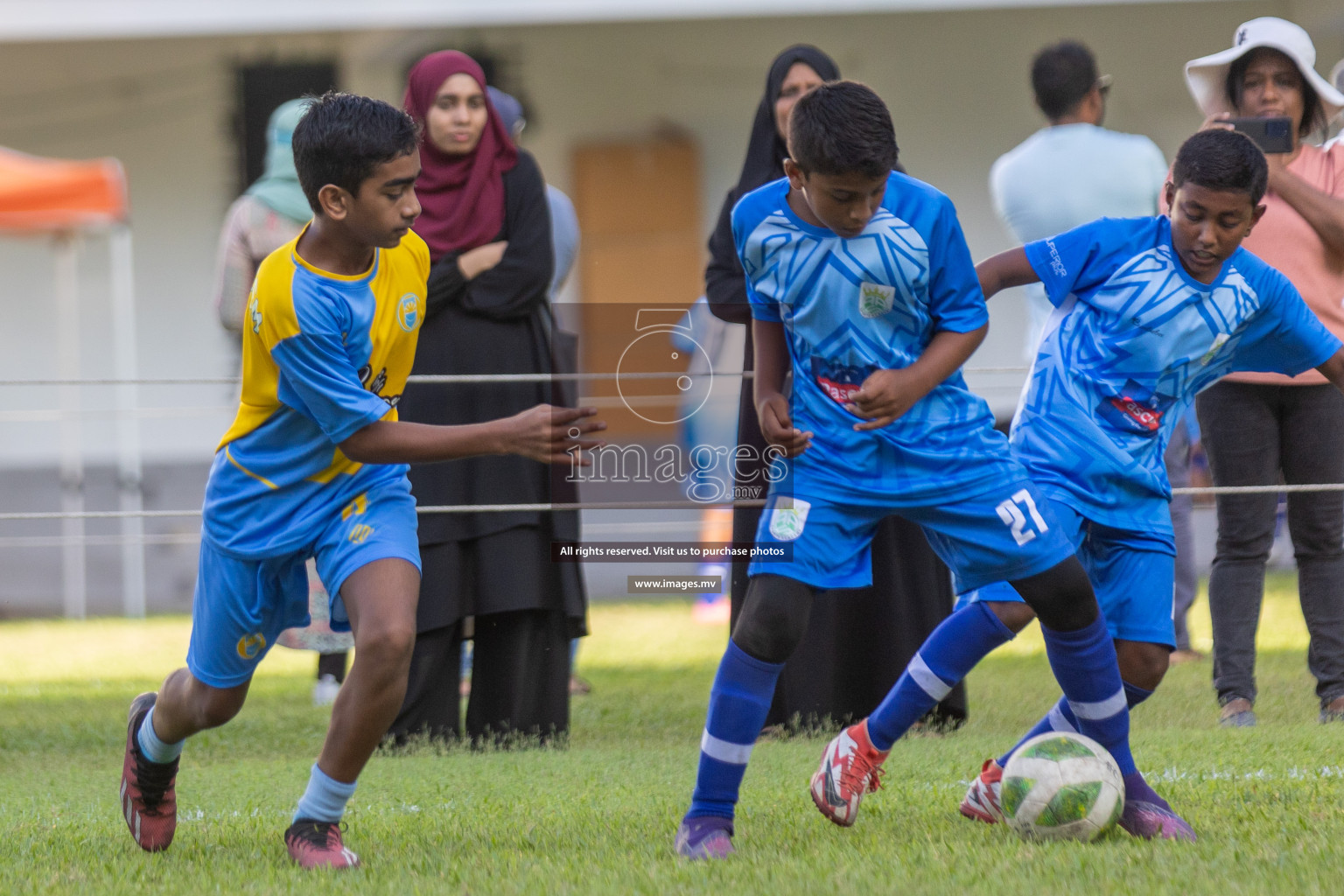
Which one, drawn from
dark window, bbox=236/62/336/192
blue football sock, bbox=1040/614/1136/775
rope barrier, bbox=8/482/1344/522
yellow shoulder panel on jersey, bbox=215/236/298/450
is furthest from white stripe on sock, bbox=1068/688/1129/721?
dark window, bbox=236/62/336/192

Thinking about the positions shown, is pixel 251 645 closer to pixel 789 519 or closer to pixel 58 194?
pixel 789 519

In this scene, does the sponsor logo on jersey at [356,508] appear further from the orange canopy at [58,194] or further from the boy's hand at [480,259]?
the orange canopy at [58,194]

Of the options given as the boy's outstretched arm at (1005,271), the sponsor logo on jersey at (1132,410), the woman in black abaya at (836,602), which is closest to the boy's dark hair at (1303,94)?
the woman in black abaya at (836,602)

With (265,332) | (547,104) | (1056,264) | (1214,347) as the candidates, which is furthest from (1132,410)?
(547,104)

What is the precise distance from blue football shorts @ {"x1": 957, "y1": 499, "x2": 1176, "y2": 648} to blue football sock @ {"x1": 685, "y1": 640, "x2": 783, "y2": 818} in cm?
64

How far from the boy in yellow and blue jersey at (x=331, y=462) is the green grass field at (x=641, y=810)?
0.26 meters

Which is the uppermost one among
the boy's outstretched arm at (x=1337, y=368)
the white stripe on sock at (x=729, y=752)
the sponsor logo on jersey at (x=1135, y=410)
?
the boy's outstretched arm at (x=1337, y=368)

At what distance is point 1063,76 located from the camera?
229 inches

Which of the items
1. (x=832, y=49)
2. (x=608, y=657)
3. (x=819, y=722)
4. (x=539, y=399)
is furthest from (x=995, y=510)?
(x=832, y=49)

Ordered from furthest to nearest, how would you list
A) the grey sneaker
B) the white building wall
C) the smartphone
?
the white building wall < the grey sneaker < the smartphone

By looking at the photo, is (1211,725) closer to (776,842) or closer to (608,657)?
(776,842)

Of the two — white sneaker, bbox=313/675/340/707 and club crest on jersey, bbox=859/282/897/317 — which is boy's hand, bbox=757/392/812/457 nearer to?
club crest on jersey, bbox=859/282/897/317

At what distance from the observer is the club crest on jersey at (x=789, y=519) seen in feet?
10.7

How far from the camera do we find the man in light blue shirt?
5.71 metres
